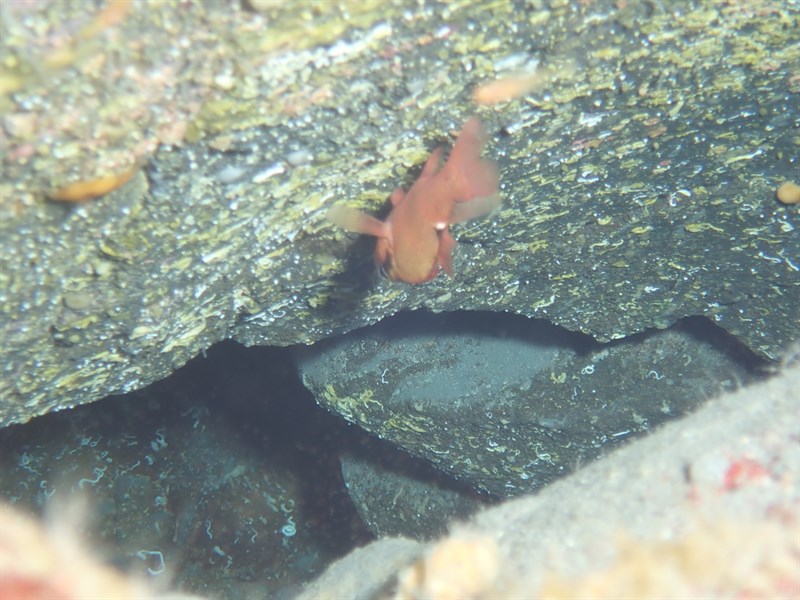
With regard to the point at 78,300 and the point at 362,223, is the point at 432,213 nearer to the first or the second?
the point at 362,223

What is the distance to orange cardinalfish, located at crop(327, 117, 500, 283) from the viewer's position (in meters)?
2.23

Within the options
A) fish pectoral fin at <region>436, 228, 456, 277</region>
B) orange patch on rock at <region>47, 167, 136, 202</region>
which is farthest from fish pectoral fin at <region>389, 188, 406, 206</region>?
orange patch on rock at <region>47, 167, 136, 202</region>

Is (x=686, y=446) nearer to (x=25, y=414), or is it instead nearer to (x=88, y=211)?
(x=88, y=211)

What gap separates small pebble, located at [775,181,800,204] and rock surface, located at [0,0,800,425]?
6cm

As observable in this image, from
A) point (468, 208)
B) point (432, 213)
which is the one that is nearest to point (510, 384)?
point (468, 208)

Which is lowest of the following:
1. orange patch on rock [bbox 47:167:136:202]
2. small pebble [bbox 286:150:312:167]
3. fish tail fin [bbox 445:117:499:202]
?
fish tail fin [bbox 445:117:499:202]

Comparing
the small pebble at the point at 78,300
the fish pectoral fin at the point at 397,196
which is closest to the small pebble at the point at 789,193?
the fish pectoral fin at the point at 397,196

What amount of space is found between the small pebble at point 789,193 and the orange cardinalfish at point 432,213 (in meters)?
1.81

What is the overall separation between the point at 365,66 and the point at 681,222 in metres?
2.20

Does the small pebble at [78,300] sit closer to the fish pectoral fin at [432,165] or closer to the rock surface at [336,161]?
the rock surface at [336,161]

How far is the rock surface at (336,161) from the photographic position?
1.74m

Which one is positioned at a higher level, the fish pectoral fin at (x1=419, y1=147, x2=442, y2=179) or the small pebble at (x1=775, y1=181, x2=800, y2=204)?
the fish pectoral fin at (x1=419, y1=147, x2=442, y2=179)

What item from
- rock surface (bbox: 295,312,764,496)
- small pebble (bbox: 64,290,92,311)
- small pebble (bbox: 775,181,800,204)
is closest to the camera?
small pebble (bbox: 64,290,92,311)

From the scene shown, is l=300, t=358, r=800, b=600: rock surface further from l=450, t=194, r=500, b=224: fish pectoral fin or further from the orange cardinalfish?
l=450, t=194, r=500, b=224: fish pectoral fin
